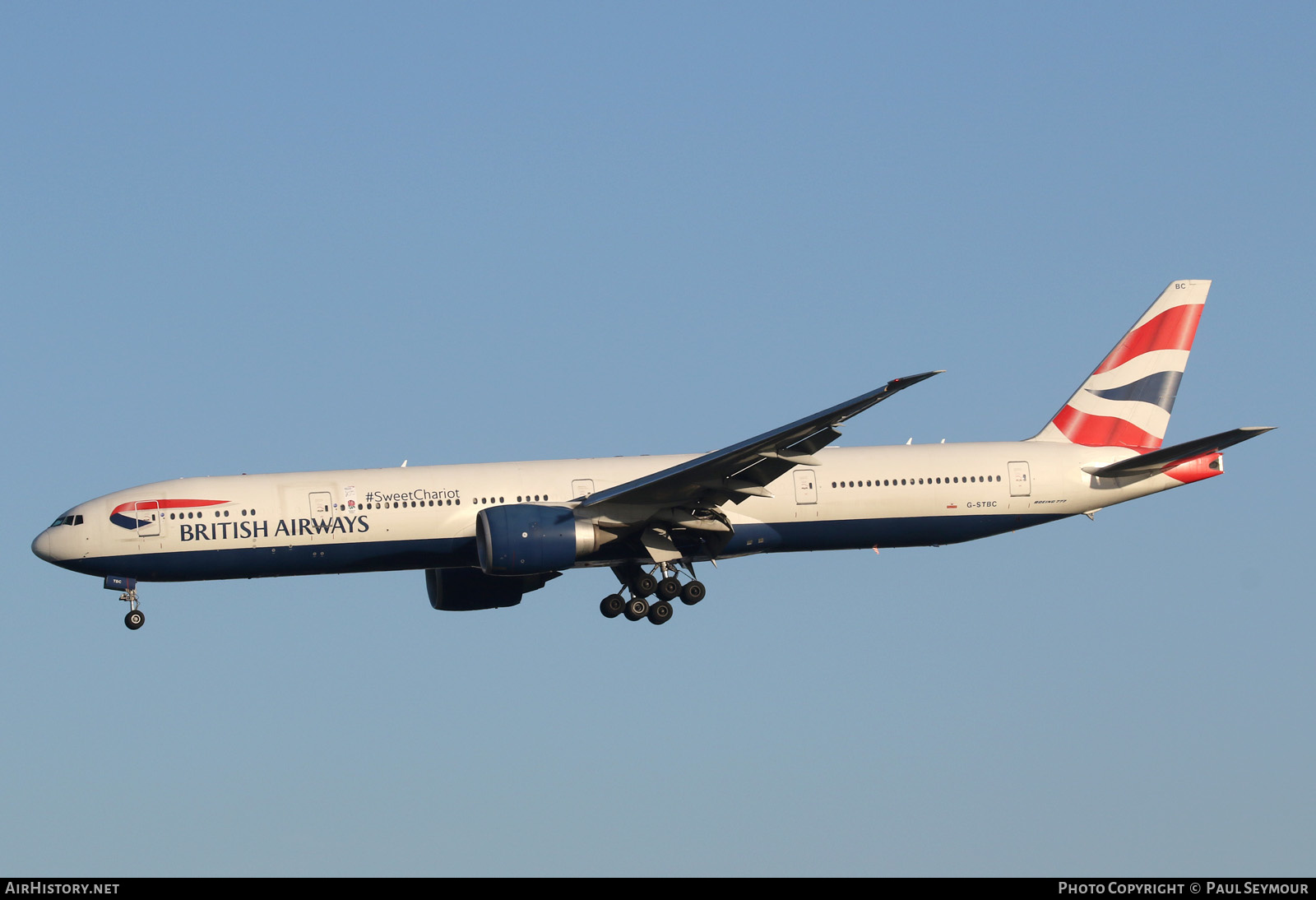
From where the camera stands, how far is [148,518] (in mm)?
38906

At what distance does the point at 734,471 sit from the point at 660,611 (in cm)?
499

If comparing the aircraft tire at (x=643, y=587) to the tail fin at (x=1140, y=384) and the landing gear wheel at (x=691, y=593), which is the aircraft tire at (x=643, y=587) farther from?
the tail fin at (x=1140, y=384)

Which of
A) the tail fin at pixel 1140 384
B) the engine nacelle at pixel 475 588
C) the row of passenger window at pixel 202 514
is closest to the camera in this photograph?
the row of passenger window at pixel 202 514

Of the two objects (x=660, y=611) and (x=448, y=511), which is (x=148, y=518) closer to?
(x=448, y=511)

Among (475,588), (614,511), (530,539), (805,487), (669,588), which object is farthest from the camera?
(475,588)

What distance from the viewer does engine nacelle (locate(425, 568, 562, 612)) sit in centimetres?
4300

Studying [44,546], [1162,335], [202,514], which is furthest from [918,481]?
[44,546]

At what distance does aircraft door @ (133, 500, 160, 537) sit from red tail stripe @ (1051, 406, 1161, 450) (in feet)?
78.8

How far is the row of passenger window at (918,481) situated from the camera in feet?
134

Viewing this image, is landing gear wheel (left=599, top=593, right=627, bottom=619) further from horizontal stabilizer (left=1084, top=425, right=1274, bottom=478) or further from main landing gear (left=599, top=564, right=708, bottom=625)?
horizontal stabilizer (left=1084, top=425, right=1274, bottom=478)

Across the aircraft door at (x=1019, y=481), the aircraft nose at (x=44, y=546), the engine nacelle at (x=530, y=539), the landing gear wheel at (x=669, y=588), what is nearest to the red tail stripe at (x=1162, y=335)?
the aircraft door at (x=1019, y=481)
